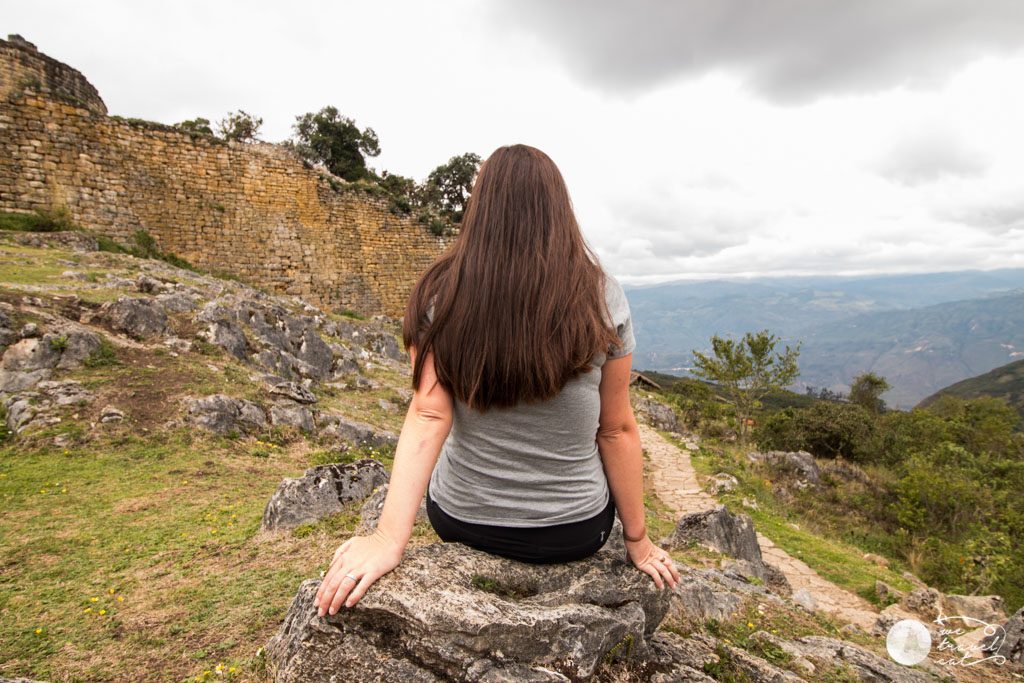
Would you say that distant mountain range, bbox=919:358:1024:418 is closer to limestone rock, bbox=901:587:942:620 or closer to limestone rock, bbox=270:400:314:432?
limestone rock, bbox=901:587:942:620

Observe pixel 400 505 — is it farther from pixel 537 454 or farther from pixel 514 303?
pixel 514 303

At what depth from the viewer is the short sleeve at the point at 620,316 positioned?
1730mm

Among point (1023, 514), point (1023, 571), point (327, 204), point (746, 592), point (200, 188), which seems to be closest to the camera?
point (746, 592)

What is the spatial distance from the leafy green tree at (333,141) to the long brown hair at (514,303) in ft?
87.4

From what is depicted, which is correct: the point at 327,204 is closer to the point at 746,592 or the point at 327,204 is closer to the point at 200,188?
the point at 200,188

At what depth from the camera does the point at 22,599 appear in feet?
9.98

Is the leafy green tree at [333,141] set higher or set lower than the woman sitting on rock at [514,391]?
higher

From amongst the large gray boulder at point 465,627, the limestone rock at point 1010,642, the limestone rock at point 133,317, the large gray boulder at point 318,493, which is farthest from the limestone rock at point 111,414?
the limestone rock at point 1010,642

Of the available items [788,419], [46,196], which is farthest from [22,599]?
[788,419]

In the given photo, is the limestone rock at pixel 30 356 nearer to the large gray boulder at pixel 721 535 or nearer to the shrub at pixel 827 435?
the large gray boulder at pixel 721 535

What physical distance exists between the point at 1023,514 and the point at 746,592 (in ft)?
40.1

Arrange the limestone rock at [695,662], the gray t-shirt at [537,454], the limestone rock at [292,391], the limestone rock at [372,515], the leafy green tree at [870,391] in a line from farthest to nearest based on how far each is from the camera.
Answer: the leafy green tree at [870,391], the limestone rock at [292,391], the limestone rock at [372,515], the limestone rock at [695,662], the gray t-shirt at [537,454]

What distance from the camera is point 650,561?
83.0 inches

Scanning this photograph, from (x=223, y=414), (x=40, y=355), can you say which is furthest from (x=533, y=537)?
(x=40, y=355)
